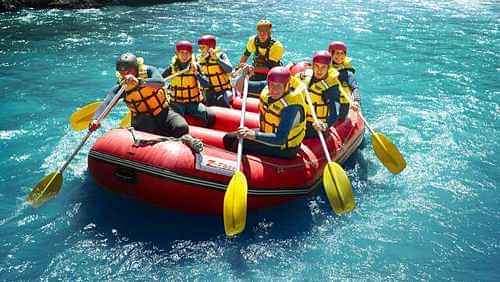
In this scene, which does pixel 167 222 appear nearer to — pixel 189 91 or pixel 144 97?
pixel 144 97

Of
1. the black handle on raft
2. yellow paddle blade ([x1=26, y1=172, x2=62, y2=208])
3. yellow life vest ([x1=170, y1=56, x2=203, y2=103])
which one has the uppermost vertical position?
yellow life vest ([x1=170, y1=56, x2=203, y2=103])

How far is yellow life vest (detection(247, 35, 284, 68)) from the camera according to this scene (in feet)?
25.8

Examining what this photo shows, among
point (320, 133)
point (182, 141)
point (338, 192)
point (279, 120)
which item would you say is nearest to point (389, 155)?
point (320, 133)

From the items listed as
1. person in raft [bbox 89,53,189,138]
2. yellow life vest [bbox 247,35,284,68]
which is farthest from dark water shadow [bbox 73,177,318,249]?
yellow life vest [bbox 247,35,284,68]

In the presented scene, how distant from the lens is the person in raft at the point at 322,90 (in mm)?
5848

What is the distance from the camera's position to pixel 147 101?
18.3ft

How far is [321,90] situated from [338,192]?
1.54 meters

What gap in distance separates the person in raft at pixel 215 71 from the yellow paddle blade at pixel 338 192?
8.36ft

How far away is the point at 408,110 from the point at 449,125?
2.88 ft

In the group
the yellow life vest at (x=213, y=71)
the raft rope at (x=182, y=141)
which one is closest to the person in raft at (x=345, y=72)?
the yellow life vest at (x=213, y=71)

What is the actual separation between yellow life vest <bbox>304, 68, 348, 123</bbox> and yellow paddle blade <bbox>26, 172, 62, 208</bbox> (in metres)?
3.16

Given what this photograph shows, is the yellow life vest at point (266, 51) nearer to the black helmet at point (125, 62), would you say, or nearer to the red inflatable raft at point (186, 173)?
the red inflatable raft at point (186, 173)

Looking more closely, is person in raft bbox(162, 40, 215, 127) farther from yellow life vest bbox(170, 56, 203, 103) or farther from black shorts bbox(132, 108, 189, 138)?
black shorts bbox(132, 108, 189, 138)

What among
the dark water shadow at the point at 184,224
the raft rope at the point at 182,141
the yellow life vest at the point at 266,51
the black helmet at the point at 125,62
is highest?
the black helmet at the point at 125,62
